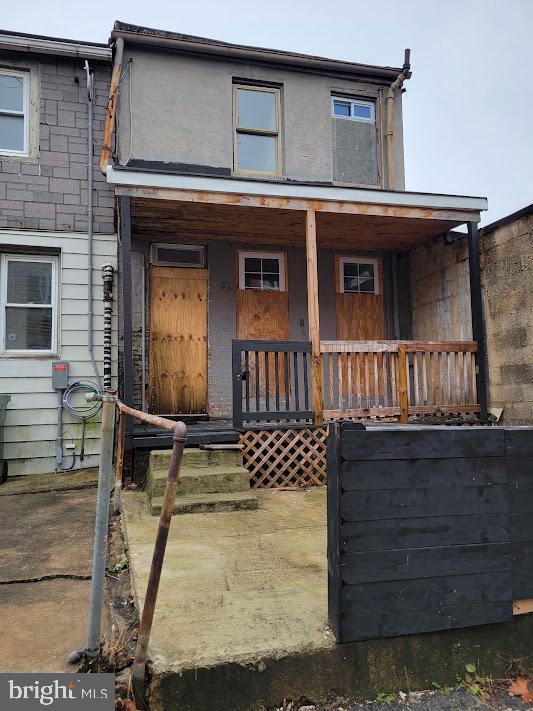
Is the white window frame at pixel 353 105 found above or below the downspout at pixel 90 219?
above

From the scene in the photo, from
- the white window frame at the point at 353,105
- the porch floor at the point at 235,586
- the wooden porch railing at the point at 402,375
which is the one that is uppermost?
the white window frame at the point at 353,105

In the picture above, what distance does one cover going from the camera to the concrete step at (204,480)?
4.27 m

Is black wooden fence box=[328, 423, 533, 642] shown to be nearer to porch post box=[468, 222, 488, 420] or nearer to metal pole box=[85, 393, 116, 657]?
metal pole box=[85, 393, 116, 657]

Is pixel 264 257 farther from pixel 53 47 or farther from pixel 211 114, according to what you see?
pixel 53 47

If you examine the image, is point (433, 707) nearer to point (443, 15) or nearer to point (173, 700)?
point (173, 700)

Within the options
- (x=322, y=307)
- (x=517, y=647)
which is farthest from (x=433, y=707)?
(x=322, y=307)

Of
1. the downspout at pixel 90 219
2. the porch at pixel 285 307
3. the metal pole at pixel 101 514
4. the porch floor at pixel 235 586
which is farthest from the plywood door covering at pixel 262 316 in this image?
the metal pole at pixel 101 514

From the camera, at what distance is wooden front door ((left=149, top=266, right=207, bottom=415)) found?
6.78 meters

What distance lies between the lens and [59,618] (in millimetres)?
2361

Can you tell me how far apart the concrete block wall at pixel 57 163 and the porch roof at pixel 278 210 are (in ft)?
3.17

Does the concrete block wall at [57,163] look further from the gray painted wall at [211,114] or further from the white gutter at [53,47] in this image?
the gray painted wall at [211,114]

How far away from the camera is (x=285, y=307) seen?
7312 mm

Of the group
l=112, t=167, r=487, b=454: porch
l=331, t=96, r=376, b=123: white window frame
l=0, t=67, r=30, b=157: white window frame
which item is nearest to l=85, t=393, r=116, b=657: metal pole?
l=112, t=167, r=487, b=454: porch

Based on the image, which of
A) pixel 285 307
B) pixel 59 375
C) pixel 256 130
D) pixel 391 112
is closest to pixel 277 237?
pixel 285 307
